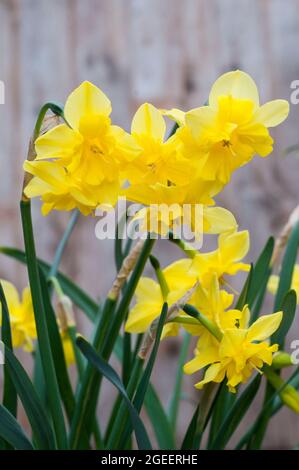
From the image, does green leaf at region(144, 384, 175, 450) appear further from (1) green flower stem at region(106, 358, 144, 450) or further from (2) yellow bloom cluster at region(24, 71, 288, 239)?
(2) yellow bloom cluster at region(24, 71, 288, 239)

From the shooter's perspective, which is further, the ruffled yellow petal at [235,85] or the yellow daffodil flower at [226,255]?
the yellow daffodil flower at [226,255]

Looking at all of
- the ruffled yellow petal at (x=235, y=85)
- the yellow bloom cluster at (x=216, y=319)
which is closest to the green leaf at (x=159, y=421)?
the yellow bloom cluster at (x=216, y=319)

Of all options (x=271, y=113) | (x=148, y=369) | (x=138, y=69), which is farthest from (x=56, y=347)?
(x=138, y=69)

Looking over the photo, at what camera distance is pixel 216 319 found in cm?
69

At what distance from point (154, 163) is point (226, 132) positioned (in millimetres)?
67

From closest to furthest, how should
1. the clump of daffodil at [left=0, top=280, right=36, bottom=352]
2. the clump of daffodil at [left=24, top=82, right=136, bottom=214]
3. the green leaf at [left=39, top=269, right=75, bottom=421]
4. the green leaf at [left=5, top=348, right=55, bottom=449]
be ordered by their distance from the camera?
the clump of daffodil at [left=24, top=82, right=136, bottom=214] < the green leaf at [left=5, top=348, right=55, bottom=449] < the green leaf at [left=39, top=269, right=75, bottom=421] < the clump of daffodil at [left=0, top=280, right=36, bottom=352]

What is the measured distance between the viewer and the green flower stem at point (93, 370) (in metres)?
0.77

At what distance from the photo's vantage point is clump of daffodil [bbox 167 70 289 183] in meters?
0.60

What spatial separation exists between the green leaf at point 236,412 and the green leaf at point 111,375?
0.12 metres

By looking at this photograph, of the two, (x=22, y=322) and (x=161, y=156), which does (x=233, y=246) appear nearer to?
(x=161, y=156)

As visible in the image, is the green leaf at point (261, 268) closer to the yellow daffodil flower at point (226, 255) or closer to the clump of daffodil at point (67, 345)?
the yellow daffodil flower at point (226, 255)

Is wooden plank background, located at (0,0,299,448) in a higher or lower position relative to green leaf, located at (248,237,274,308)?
higher

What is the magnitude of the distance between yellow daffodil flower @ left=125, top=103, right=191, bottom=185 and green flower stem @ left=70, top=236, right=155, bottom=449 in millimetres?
169

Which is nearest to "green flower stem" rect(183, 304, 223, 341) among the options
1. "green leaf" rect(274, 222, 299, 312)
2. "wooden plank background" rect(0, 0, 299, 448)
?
"green leaf" rect(274, 222, 299, 312)
